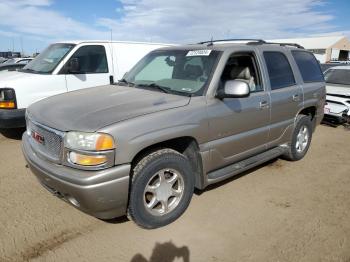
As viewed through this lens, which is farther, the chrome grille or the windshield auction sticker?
the windshield auction sticker

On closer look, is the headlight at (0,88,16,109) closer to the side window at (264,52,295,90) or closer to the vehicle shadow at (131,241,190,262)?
the vehicle shadow at (131,241,190,262)

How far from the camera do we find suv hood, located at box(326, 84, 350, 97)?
27.5ft

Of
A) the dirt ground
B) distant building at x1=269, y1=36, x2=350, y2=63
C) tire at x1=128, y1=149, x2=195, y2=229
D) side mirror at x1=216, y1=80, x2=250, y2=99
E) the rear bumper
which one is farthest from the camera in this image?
distant building at x1=269, y1=36, x2=350, y2=63

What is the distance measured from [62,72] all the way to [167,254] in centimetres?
480

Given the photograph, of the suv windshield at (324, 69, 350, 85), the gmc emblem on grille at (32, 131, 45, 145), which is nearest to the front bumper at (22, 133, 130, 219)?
the gmc emblem on grille at (32, 131, 45, 145)

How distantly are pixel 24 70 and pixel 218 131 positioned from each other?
5.03 metres

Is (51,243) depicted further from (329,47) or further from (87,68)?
(329,47)

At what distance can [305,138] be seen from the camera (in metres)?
5.63

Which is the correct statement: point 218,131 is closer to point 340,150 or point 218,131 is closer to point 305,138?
point 305,138

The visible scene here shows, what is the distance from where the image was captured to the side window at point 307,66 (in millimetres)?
5266

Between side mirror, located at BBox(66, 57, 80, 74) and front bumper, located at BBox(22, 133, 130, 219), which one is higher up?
side mirror, located at BBox(66, 57, 80, 74)

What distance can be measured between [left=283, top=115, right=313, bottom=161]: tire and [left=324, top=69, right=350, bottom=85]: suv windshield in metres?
4.38

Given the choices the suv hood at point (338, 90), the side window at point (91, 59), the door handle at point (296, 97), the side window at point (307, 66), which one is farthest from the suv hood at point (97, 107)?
the suv hood at point (338, 90)

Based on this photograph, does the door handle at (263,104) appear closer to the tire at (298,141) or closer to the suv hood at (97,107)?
the tire at (298,141)
